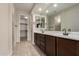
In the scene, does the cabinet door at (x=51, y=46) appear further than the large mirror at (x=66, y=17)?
A: No

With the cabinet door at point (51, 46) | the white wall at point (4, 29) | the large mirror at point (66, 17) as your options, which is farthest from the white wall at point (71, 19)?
the white wall at point (4, 29)

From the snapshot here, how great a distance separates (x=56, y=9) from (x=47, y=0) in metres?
3.11

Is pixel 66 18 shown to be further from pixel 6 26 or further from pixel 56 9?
pixel 6 26

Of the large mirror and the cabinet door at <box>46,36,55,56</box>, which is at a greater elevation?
the large mirror

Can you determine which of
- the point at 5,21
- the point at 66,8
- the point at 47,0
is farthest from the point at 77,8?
the point at 47,0

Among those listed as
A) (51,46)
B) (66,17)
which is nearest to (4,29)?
(51,46)

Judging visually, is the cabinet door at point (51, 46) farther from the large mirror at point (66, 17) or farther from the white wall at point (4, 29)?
the white wall at point (4, 29)

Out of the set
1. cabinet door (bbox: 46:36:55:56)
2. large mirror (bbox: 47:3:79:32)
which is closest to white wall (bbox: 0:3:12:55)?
cabinet door (bbox: 46:36:55:56)

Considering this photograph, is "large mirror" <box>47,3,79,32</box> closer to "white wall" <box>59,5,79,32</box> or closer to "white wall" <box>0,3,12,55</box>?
"white wall" <box>59,5,79,32</box>

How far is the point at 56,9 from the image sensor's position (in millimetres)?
4109

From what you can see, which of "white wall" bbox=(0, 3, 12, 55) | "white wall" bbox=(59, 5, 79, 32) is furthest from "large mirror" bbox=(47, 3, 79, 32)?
"white wall" bbox=(0, 3, 12, 55)

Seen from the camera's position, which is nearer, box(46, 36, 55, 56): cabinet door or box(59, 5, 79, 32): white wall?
Answer: box(46, 36, 55, 56): cabinet door

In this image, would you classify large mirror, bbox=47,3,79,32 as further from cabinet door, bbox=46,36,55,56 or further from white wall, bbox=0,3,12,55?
white wall, bbox=0,3,12,55

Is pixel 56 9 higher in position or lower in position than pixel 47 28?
higher
